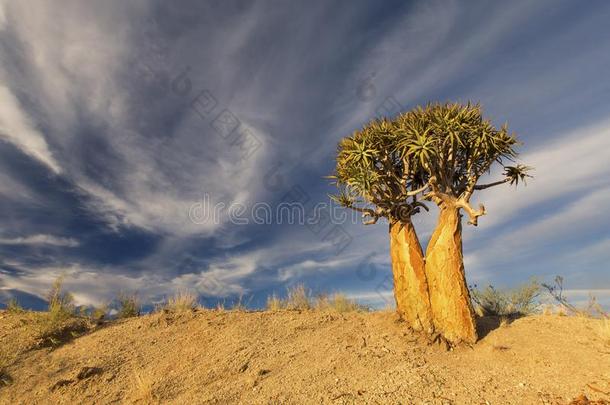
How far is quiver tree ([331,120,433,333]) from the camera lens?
991 centimetres

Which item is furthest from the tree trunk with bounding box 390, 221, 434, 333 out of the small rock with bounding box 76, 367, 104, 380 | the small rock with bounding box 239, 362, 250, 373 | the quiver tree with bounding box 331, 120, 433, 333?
the small rock with bounding box 76, 367, 104, 380

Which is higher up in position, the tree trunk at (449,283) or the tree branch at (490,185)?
the tree branch at (490,185)

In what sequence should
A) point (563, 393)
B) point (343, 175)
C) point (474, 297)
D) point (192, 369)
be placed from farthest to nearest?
1. point (474, 297)
2. point (343, 175)
3. point (192, 369)
4. point (563, 393)

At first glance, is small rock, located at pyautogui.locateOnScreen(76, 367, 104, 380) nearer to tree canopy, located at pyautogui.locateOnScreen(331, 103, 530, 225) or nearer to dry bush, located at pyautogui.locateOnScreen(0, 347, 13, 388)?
dry bush, located at pyautogui.locateOnScreen(0, 347, 13, 388)

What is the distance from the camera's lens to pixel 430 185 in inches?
398

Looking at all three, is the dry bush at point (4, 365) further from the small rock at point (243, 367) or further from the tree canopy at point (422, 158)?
the tree canopy at point (422, 158)

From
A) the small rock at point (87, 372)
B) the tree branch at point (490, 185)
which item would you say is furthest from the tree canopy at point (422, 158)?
the small rock at point (87, 372)

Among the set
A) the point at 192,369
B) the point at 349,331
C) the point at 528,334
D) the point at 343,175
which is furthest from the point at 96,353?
the point at 528,334

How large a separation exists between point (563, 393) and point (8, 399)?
10823mm

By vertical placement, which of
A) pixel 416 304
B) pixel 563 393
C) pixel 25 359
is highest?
pixel 416 304

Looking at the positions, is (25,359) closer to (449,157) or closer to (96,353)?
(96,353)

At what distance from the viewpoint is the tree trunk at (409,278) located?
9.82m

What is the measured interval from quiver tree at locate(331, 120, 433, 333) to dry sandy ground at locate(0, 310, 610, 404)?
0.82 metres

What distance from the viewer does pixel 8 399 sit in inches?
304
